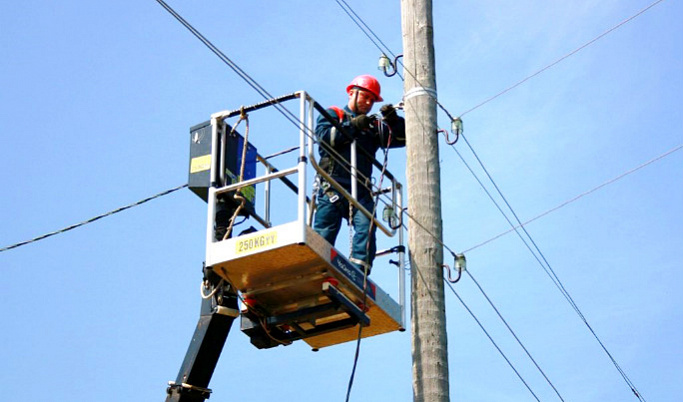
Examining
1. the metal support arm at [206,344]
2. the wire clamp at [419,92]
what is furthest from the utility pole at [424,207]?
the metal support arm at [206,344]

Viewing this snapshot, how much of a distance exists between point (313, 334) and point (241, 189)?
1447 millimetres

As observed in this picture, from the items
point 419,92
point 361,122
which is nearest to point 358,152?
point 361,122

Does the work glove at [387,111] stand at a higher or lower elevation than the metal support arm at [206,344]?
higher

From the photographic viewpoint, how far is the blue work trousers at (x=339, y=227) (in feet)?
39.4

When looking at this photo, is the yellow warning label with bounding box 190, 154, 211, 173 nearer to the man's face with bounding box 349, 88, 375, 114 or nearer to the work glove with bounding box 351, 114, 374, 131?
the work glove with bounding box 351, 114, 374, 131

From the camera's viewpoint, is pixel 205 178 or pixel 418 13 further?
pixel 418 13

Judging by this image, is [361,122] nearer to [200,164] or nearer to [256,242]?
[200,164]

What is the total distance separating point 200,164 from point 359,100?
1675 millimetres

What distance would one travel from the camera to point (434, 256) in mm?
12164

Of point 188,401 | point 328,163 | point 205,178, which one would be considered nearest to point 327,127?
point 328,163

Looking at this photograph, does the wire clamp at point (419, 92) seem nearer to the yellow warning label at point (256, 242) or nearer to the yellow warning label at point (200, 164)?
the yellow warning label at point (200, 164)

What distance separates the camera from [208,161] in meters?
12.2

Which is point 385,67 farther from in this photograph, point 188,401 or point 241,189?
point 188,401

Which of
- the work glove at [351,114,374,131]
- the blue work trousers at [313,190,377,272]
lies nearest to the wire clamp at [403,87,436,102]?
the work glove at [351,114,374,131]
